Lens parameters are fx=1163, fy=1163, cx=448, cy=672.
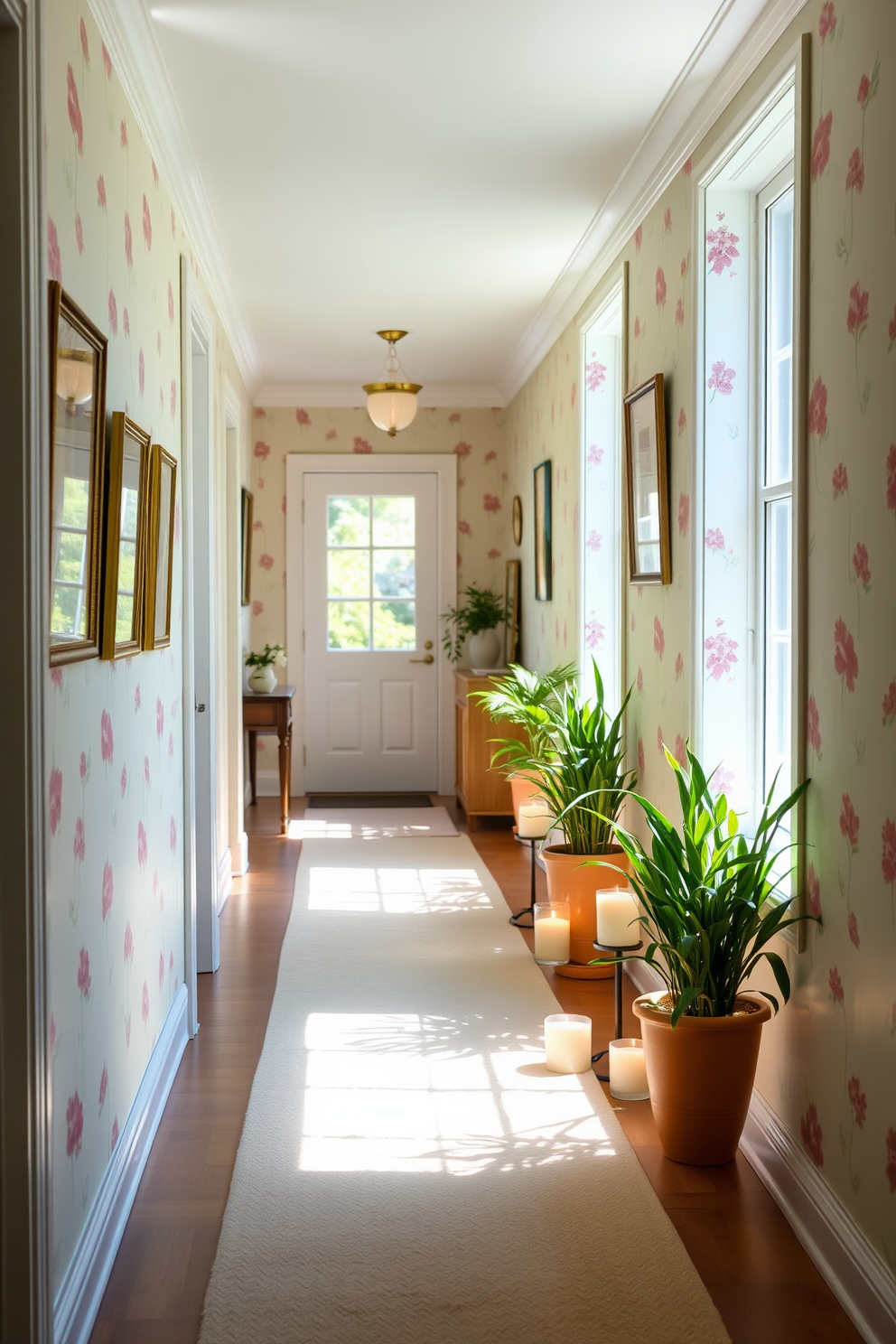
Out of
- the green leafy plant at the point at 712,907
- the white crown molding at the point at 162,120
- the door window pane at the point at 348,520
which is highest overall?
the white crown molding at the point at 162,120

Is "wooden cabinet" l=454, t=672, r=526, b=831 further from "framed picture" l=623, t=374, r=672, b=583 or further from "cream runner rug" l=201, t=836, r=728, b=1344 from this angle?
"framed picture" l=623, t=374, r=672, b=583

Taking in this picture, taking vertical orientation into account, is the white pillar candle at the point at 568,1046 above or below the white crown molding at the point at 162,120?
below

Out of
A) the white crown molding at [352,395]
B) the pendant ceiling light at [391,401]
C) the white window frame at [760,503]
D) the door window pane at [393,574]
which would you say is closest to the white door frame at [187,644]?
the white window frame at [760,503]

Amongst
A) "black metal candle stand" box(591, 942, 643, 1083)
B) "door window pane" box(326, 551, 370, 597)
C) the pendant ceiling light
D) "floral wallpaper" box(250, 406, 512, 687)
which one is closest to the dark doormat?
"floral wallpaper" box(250, 406, 512, 687)

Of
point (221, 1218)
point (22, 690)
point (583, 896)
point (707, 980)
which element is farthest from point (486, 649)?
point (22, 690)

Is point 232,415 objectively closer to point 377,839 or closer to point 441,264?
point 441,264

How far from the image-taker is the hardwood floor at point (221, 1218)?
77.4 inches

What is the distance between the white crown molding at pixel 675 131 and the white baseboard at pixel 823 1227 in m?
2.27

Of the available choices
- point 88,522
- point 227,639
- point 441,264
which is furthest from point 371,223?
point 88,522

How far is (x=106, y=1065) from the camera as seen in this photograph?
2.26 meters

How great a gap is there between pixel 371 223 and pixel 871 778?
283 cm

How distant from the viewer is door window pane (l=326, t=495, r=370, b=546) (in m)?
7.41

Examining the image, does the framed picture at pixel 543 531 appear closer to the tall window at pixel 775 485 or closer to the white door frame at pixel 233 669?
the white door frame at pixel 233 669

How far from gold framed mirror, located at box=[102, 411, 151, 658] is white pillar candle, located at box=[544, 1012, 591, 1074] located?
144 cm
